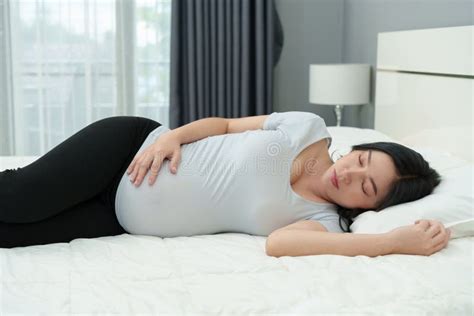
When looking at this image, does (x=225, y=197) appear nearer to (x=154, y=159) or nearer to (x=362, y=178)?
(x=154, y=159)

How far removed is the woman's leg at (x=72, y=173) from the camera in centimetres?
146

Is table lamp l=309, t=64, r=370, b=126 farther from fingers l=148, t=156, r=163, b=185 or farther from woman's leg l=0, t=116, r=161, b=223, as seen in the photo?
fingers l=148, t=156, r=163, b=185

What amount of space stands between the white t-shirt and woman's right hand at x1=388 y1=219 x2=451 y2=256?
20 cm

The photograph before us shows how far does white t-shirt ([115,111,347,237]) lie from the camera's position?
1.55 metres

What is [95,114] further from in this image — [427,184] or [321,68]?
[427,184]

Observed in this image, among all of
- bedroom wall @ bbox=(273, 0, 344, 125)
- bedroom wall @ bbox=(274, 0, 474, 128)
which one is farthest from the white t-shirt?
bedroom wall @ bbox=(273, 0, 344, 125)

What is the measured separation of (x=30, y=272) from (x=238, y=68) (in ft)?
8.71

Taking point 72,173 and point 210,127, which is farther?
point 210,127

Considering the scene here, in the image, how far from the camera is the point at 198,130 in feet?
5.67

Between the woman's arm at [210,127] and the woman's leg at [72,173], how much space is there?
13cm

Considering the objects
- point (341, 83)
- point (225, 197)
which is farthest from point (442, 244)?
point (341, 83)

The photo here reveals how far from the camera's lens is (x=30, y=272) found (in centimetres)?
128

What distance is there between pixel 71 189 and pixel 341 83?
7.17ft

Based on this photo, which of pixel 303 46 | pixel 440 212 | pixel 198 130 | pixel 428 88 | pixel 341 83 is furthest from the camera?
pixel 303 46
